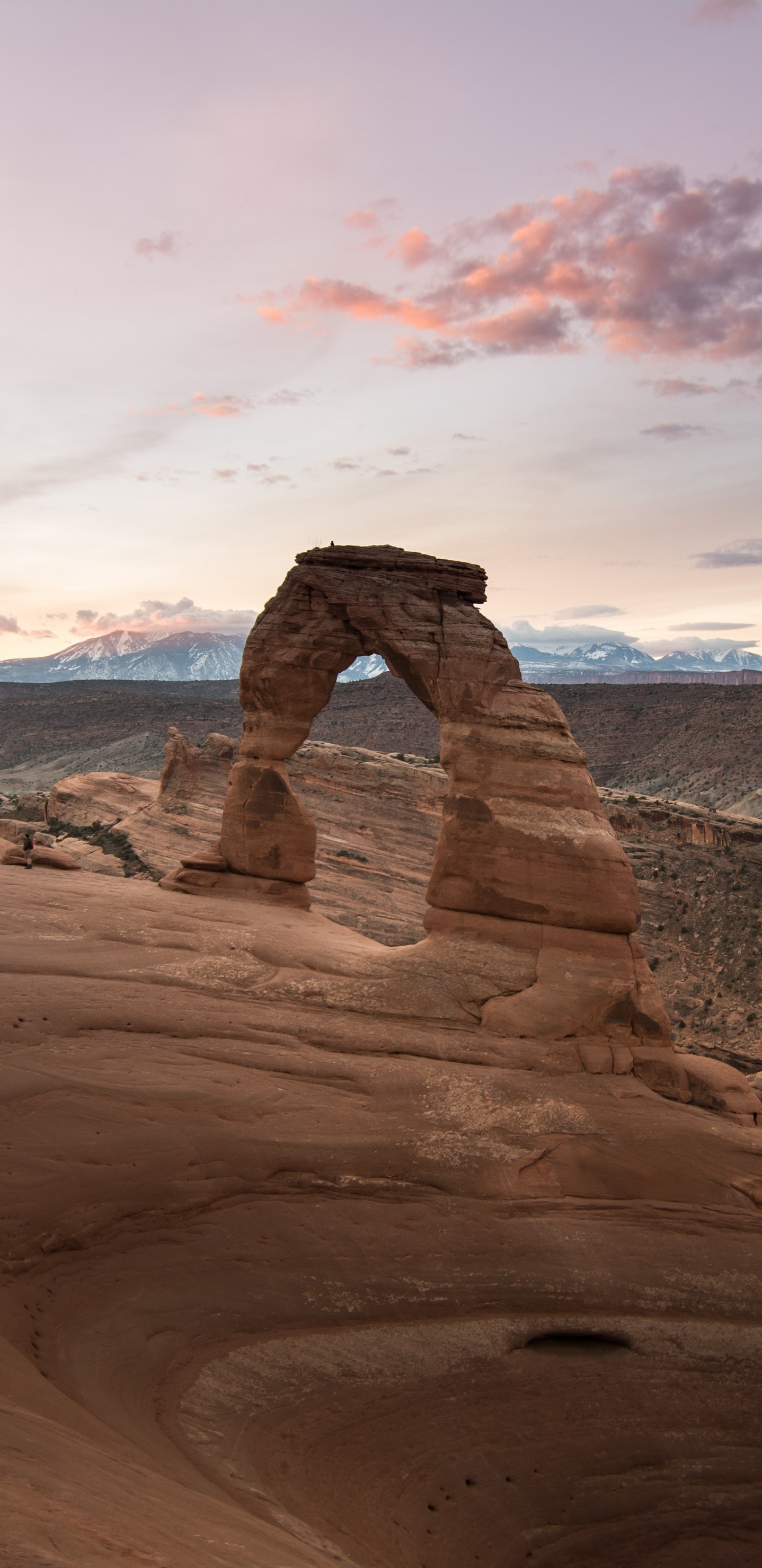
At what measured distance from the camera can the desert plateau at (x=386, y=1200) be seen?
320 inches

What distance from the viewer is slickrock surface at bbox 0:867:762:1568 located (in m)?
8.13

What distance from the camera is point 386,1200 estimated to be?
10.3 m

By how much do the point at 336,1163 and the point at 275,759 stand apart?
8469 millimetres

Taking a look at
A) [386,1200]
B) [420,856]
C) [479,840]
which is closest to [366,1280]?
[386,1200]

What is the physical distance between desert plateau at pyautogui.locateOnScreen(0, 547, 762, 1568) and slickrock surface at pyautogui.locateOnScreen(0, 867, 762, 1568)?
0.10 feet

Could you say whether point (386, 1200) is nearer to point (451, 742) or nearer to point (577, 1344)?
point (577, 1344)

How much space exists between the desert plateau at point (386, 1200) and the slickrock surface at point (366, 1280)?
31 mm

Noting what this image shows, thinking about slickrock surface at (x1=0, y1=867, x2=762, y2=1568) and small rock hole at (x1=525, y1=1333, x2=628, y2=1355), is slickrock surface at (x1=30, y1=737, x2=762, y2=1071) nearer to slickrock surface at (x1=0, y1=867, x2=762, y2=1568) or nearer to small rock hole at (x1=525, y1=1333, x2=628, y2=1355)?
slickrock surface at (x1=0, y1=867, x2=762, y2=1568)

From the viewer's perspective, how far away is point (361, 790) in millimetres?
37125

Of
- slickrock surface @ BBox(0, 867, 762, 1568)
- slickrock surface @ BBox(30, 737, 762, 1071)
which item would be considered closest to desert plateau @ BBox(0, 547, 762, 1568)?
slickrock surface @ BBox(0, 867, 762, 1568)

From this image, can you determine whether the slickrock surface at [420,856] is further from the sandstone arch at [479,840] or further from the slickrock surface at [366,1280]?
the slickrock surface at [366,1280]

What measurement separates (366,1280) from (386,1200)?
0.88m

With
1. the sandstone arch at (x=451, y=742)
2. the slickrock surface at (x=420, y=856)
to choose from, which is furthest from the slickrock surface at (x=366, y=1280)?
the slickrock surface at (x=420, y=856)

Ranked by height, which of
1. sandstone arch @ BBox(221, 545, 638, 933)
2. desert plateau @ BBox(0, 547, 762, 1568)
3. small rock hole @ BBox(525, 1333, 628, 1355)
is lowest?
small rock hole @ BBox(525, 1333, 628, 1355)
